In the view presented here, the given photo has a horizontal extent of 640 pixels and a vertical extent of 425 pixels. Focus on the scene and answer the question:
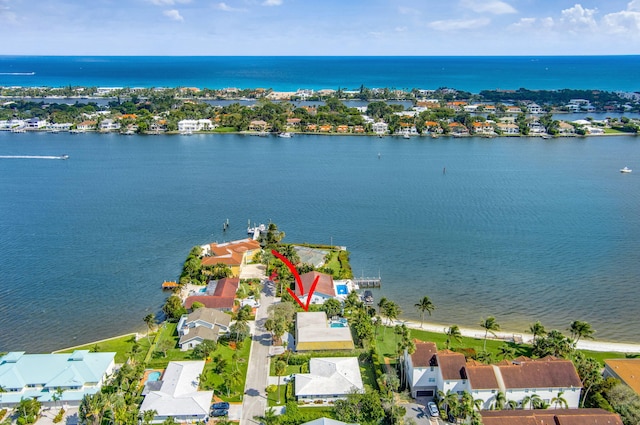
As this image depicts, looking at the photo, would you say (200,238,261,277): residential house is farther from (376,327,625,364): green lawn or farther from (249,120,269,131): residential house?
(249,120,269,131): residential house

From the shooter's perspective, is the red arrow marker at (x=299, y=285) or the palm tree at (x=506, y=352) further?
the red arrow marker at (x=299, y=285)

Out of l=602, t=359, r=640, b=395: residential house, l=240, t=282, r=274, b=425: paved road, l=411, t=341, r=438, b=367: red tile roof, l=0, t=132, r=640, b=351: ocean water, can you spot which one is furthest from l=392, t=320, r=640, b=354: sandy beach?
l=240, t=282, r=274, b=425: paved road

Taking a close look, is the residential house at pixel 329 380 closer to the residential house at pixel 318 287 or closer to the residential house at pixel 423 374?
the residential house at pixel 423 374

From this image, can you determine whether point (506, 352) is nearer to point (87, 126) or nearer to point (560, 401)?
point (560, 401)

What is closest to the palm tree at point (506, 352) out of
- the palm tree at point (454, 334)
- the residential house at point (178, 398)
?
the palm tree at point (454, 334)

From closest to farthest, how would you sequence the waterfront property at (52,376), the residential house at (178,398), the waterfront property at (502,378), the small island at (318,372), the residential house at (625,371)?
the small island at (318,372)
the residential house at (178,398)
the waterfront property at (502,378)
the waterfront property at (52,376)
the residential house at (625,371)

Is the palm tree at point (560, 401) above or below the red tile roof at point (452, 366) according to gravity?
below
